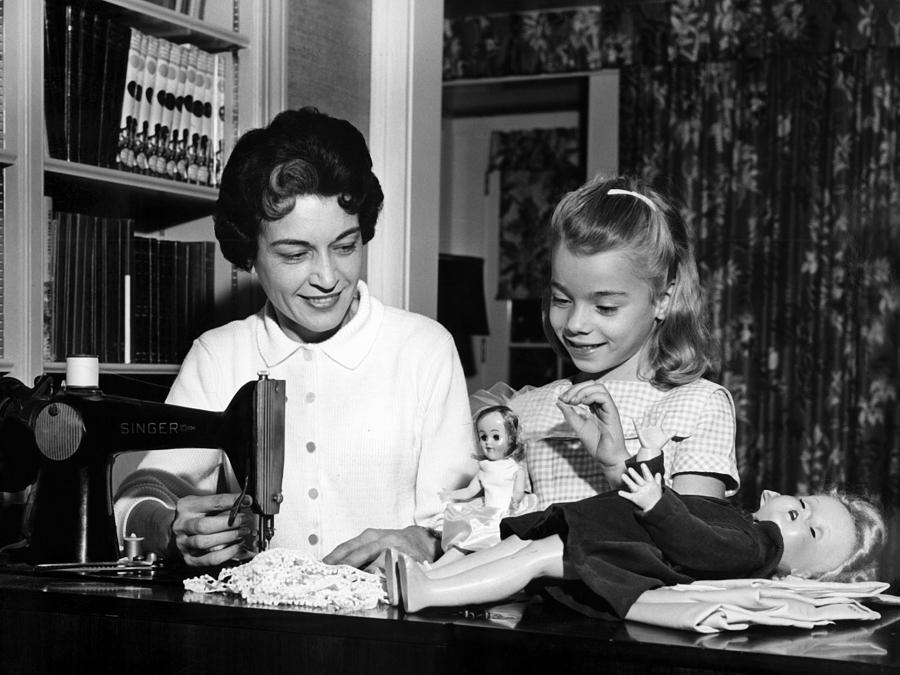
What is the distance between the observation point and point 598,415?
1.49 meters

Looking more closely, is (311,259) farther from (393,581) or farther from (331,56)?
(331,56)

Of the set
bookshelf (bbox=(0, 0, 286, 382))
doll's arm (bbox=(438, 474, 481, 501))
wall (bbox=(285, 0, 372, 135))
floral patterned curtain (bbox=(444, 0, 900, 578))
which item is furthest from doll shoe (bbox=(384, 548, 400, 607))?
floral patterned curtain (bbox=(444, 0, 900, 578))

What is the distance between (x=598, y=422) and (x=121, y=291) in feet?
4.43

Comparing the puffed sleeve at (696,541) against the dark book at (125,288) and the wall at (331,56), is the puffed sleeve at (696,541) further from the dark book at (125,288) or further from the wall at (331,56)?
the wall at (331,56)

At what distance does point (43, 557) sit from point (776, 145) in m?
4.29

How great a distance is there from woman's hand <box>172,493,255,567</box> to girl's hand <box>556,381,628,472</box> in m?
0.45

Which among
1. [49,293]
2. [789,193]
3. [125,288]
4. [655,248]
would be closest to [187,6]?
[125,288]

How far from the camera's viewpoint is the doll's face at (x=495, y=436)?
5.19 feet

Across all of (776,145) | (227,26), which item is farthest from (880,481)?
(227,26)

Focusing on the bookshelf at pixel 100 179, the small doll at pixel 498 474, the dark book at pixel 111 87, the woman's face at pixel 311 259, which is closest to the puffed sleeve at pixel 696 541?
the small doll at pixel 498 474

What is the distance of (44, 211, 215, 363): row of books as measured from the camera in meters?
2.31

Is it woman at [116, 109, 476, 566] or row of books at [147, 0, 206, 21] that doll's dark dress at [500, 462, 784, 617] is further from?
row of books at [147, 0, 206, 21]

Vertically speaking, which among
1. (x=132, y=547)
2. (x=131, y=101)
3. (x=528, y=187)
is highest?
(x=528, y=187)

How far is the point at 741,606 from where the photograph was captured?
3.84 ft
